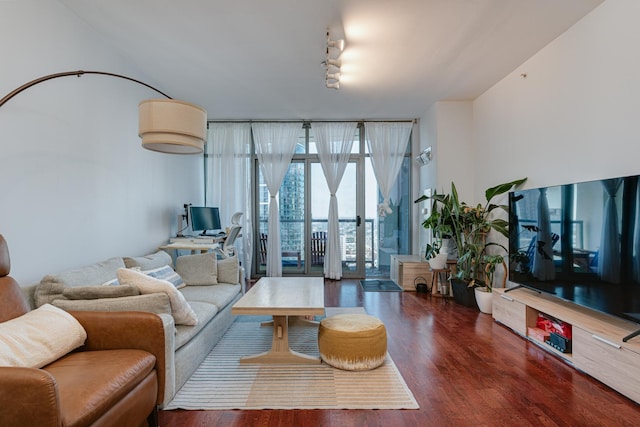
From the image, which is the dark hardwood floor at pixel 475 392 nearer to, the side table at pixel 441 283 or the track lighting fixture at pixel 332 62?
the side table at pixel 441 283

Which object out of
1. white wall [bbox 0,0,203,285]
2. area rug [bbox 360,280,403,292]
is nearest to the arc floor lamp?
white wall [bbox 0,0,203,285]

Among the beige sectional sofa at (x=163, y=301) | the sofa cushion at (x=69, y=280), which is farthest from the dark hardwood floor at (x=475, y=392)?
the sofa cushion at (x=69, y=280)

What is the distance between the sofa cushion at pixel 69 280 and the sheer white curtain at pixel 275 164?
3.09 meters

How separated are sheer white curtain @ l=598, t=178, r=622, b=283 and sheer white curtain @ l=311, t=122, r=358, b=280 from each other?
3.75 metres

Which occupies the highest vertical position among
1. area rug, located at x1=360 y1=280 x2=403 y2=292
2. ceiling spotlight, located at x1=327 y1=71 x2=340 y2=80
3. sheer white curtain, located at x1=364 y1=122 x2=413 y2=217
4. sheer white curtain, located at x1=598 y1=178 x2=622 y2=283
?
ceiling spotlight, located at x1=327 y1=71 x2=340 y2=80

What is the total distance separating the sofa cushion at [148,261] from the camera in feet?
9.66

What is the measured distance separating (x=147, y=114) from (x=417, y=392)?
8.01 feet

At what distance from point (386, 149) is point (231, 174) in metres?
2.74

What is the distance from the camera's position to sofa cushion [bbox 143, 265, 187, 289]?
9.95 feet

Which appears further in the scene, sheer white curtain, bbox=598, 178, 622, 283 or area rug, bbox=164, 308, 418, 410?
sheer white curtain, bbox=598, 178, 622, 283

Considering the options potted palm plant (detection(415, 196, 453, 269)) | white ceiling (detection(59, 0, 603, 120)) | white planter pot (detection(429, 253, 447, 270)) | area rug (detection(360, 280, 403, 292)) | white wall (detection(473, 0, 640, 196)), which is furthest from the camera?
area rug (detection(360, 280, 403, 292))

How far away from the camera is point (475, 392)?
2.11 meters

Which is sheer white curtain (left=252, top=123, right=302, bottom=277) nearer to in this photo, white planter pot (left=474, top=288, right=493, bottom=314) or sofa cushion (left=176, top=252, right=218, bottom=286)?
sofa cushion (left=176, top=252, right=218, bottom=286)

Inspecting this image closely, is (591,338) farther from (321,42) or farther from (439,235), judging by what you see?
(321,42)
